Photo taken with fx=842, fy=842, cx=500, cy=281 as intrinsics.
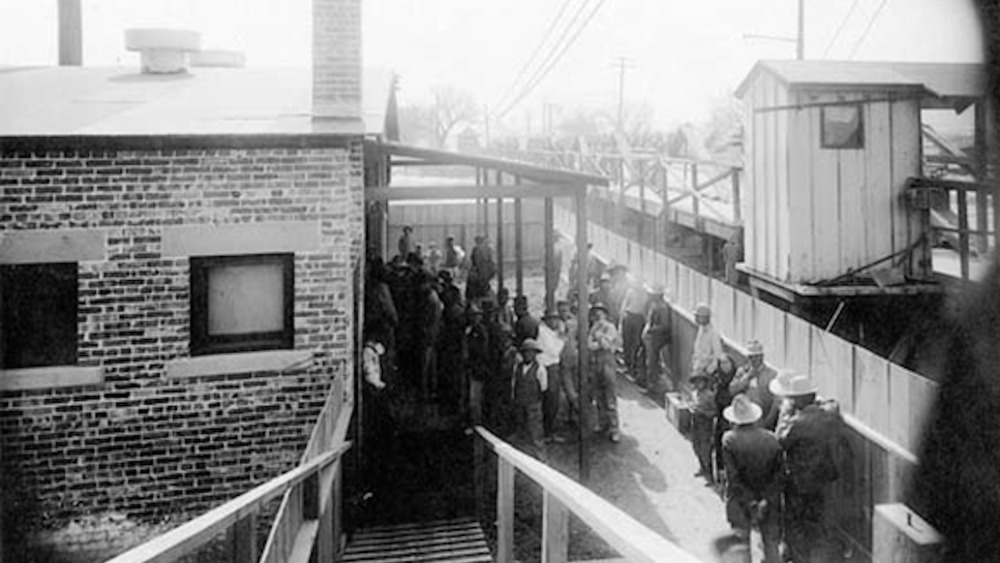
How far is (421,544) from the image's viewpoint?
7012 mm

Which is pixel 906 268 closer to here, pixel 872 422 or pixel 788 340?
pixel 788 340

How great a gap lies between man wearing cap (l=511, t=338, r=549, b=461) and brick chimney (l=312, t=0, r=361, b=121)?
324cm

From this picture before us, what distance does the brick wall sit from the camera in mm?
8055

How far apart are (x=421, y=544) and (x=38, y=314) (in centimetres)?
443

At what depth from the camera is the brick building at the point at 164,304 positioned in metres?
8.05

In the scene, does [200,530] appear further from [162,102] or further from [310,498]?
[162,102]

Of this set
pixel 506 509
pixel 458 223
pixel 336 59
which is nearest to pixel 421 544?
pixel 506 509

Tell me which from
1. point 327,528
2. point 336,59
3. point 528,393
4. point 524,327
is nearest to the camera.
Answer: point 327,528

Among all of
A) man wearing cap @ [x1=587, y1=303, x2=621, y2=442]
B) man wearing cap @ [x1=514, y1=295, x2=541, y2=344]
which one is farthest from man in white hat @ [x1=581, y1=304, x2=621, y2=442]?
man wearing cap @ [x1=514, y1=295, x2=541, y2=344]

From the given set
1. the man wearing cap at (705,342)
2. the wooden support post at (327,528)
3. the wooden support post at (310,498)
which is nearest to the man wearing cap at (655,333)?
the man wearing cap at (705,342)

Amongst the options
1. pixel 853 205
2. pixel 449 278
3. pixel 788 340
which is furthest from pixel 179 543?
pixel 853 205

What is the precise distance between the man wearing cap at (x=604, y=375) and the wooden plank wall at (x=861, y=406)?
74.2 inches

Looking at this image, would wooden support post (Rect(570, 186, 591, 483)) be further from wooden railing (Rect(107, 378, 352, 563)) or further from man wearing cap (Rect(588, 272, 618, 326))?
man wearing cap (Rect(588, 272, 618, 326))

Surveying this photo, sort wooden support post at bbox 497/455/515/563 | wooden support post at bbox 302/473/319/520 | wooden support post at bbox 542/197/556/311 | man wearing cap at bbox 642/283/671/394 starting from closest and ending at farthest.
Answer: wooden support post at bbox 497/455/515/563, wooden support post at bbox 302/473/319/520, man wearing cap at bbox 642/283/671/394, wooden support post at bbox 542/197/556/311
